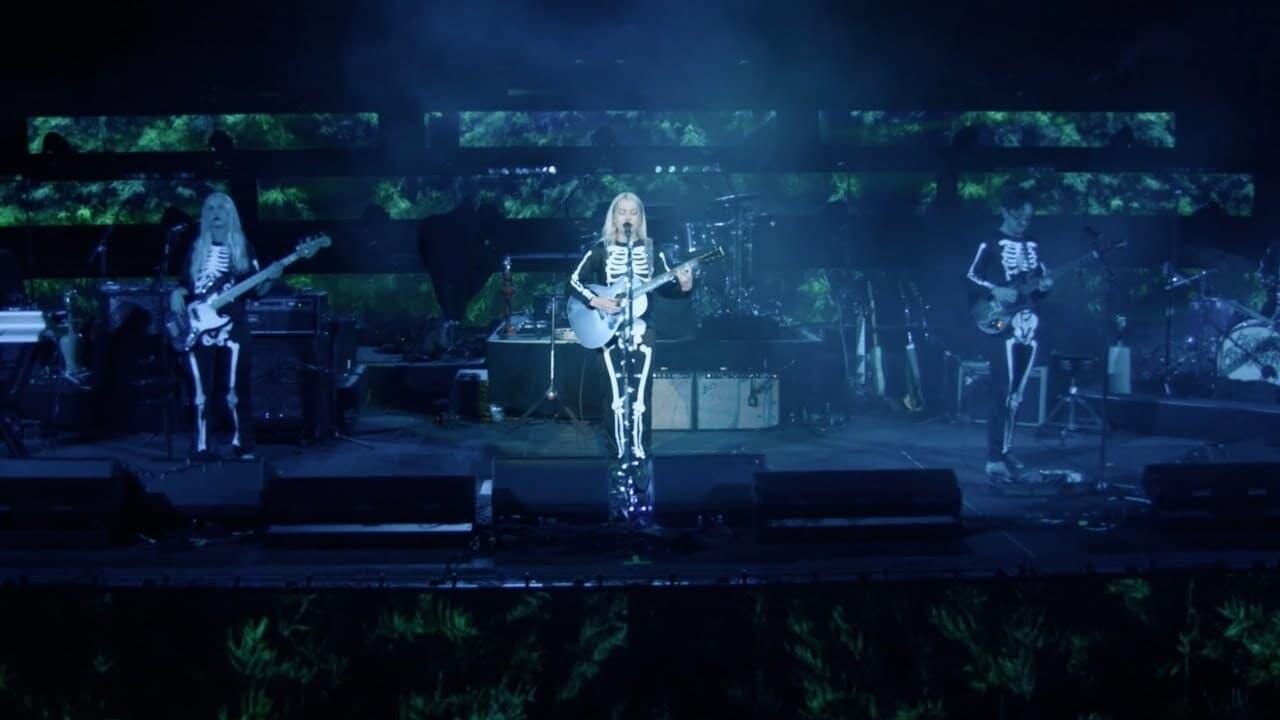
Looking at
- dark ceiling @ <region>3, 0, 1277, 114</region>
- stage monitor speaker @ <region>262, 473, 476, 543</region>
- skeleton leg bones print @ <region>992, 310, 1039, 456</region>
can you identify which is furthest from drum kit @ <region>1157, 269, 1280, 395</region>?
stage monitor speaker @ <region>262, 473, 476, 543</region>

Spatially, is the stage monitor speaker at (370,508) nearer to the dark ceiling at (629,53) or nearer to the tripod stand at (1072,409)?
the dark ceiling at (629,53)

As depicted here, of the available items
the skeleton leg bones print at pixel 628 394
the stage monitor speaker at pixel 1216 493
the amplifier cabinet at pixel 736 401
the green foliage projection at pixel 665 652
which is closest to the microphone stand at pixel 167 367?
the skeleton leg bones print at pixel 628 394

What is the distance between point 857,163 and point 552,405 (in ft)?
12.5

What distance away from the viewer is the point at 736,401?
12125mm

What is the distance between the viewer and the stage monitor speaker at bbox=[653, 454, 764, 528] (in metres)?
7.64

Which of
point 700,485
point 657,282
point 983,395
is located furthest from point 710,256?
point 983,395

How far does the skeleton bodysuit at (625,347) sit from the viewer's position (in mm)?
8500

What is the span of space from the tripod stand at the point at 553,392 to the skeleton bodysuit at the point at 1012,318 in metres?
4.44

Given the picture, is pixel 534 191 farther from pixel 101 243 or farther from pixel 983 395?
pixel 101 243

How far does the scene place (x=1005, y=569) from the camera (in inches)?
262

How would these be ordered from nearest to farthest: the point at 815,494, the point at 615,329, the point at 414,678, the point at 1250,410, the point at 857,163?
the point at 414,678, the point at 815,494, the point at 615,329, the point at 1250,410, the point at 857,163

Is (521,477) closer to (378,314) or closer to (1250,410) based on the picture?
(1250,410)

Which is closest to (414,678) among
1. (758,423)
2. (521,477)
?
(521,477)

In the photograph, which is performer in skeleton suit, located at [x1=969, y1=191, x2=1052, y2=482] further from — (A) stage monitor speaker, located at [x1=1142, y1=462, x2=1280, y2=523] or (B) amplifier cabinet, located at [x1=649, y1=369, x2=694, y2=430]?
(B) amplifier cabinet, located at [x1=649, y1=369, x2=694, y2=430]
